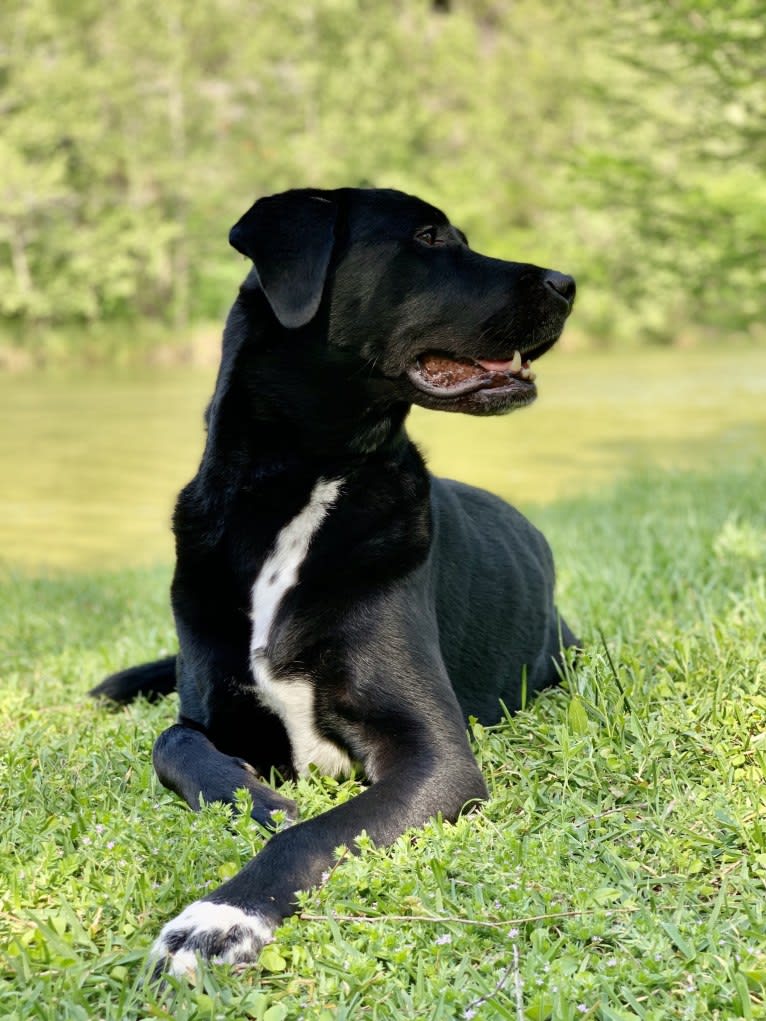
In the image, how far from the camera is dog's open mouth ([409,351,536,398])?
334 centimetres

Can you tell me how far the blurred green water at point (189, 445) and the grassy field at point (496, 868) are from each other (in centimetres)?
464

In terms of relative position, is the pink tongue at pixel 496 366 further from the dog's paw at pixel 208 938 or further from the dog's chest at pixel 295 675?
the dog's paw at pixel 208 938

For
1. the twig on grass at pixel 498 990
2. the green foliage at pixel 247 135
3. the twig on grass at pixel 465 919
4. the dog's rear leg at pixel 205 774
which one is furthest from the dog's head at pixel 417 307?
the green foliage at pixel 247 135

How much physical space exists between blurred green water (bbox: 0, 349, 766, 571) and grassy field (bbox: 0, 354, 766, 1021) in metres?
4.64

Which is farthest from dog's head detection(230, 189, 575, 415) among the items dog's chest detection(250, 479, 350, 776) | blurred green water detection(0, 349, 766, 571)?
blurred green water detection(0, 349, 766, 571)

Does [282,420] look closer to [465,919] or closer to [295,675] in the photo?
[295,675]

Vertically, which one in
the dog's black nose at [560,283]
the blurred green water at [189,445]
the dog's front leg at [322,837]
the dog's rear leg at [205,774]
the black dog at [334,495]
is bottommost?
the blurred green water at [189,445]

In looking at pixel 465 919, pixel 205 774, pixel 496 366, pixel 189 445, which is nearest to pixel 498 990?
pixel 465 919

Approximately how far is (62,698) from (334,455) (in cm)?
186

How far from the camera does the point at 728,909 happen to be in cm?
239

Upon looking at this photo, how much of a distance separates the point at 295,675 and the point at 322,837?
595mm

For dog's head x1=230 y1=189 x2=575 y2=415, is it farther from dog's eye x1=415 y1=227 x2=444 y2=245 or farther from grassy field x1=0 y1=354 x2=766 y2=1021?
grassy field x1=0 y1=354 x2=766 y2=1021

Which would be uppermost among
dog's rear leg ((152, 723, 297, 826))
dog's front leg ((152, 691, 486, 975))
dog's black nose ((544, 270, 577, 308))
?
dog's black nose ((544, 270, 577, 308))

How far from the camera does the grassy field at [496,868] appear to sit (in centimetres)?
216
